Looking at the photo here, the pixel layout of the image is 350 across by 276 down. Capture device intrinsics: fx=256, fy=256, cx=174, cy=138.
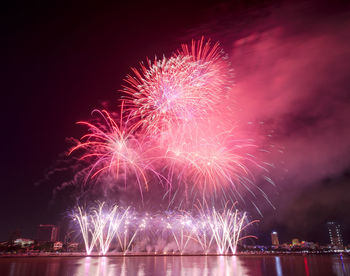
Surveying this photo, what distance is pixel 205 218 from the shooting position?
44.8 metres

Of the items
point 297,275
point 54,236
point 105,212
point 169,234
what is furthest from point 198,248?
point 54,236

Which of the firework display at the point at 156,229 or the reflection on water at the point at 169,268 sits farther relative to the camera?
the firework display at the point at 156,229

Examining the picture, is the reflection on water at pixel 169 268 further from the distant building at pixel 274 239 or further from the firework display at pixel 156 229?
the distant building at pixel 274 239

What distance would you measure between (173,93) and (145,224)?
34550 mm

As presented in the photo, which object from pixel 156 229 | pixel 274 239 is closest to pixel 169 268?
pixel 156 229

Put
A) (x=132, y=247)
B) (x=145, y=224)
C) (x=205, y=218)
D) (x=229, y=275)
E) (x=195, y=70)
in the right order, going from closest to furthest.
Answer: (x=229, y=275) → (x=195, y=70) → (x=205, y=218) → (x=145, y=224) → (x=132, y=247)

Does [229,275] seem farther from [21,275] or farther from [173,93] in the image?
[173,93]

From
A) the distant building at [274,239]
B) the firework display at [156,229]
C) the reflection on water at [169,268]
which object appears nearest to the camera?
the reflection on water at [169,268]

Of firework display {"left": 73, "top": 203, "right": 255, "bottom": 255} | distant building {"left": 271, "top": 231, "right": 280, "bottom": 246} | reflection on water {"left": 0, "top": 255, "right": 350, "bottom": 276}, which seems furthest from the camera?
distant building {"left": 271, "top": 231, "right": 280, "bottom": 246}

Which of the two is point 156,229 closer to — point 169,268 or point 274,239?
point 169,268

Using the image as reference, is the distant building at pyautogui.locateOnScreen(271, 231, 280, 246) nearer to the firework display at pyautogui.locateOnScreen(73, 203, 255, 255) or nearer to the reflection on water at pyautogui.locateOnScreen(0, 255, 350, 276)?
the firework display at pyautogui.locateOnScreen(73, 203, 255, 255)

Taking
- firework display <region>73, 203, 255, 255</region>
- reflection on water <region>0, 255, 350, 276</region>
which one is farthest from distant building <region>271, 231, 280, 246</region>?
reflection on water <region>0, 255, 350, 276</region>

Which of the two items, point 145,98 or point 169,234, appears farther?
point 169,234

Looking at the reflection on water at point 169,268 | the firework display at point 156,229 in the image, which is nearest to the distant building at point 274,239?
the firework display at point 156,229
